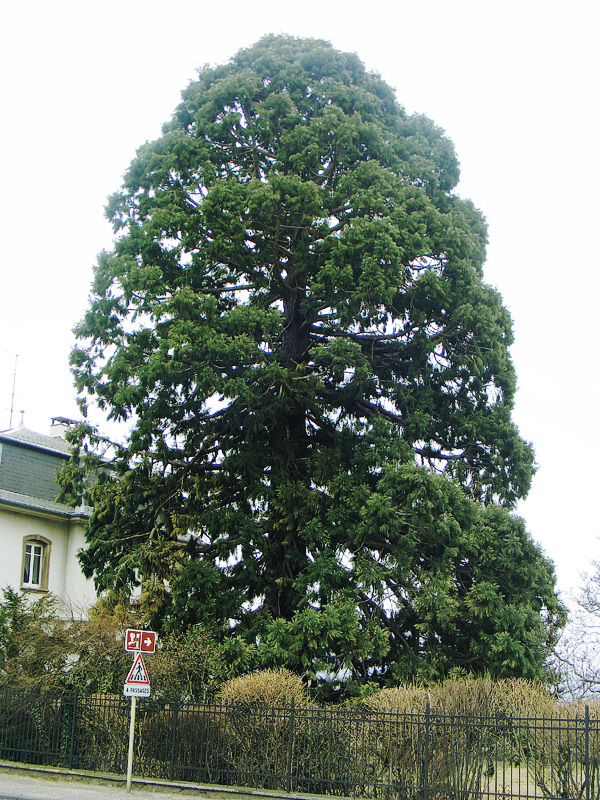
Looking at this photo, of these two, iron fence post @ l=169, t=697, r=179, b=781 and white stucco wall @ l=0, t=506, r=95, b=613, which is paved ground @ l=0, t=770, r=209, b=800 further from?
white stucco wall @ l=0, t=506, r=95, b=613

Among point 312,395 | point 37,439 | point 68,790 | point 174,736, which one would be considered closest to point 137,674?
point 174,736

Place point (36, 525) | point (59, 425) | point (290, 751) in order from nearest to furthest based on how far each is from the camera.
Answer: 1. point (290, 751)
2. point (36, 525)
3. point (59, 425)

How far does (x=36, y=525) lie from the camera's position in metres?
28.8

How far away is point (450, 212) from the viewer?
915 inches

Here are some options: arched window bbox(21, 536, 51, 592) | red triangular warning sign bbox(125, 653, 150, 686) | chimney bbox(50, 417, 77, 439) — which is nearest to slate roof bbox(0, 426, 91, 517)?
arched window bbox(21, 536, 51, 592)

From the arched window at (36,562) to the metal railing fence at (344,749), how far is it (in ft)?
35.2

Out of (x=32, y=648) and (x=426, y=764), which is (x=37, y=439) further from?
(x=426, y=764)

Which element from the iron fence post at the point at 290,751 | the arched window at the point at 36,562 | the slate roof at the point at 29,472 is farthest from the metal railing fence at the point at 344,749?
the slate roof at the point at 29,472

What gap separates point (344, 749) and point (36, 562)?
1654cm

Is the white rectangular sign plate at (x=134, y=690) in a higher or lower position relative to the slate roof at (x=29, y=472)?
lower

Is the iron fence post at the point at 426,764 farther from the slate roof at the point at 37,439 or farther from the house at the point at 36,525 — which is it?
the slate roof at the point at 37,439

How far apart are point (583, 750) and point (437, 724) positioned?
7.91 ft

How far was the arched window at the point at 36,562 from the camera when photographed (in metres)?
28.2

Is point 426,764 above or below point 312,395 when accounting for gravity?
below
